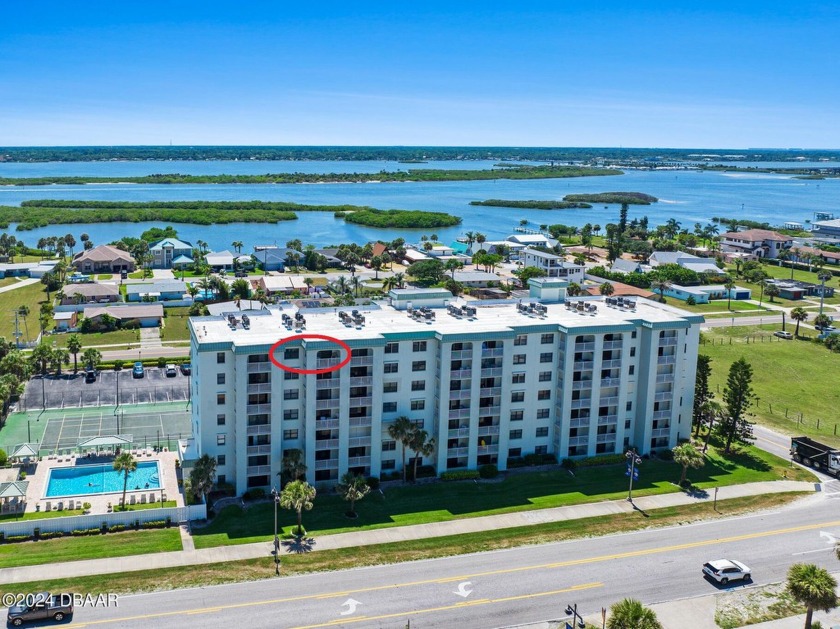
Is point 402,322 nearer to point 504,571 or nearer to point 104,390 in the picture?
point 504,571

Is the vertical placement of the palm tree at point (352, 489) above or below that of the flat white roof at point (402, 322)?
below

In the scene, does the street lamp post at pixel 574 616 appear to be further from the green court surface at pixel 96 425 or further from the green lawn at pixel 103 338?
the green lawn at pixel 103 338

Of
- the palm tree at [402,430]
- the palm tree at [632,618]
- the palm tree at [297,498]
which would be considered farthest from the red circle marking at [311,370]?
the palm tree at [632,618]

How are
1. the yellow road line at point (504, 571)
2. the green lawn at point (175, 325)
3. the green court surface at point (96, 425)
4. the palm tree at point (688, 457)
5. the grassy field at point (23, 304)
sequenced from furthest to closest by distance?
1. the grassy field at point (23, 304)
2. the green lawn at point (175, 325)
3. the green court surface at point (96, 425)
4. the palm tree at point (688, 457)
5. the yellow road line at point (504, 571)

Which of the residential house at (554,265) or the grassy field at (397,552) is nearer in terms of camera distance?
the grassy field at (397,552)

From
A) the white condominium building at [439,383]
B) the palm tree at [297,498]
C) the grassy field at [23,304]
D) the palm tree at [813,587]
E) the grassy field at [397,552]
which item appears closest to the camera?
the palm tree at [813,587]

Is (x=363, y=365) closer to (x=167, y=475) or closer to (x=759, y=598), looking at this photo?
(x=167, y=475)

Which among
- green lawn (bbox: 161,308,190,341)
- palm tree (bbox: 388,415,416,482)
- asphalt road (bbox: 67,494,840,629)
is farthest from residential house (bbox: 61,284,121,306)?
asphalt road (bbox: 67,494,840,629)

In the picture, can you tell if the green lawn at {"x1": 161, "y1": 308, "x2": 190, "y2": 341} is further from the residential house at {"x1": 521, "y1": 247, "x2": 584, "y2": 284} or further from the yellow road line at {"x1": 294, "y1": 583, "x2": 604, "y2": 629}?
the residential house at {"x1": 521, "y1": 247, "x2": 584, "y2": 284}
